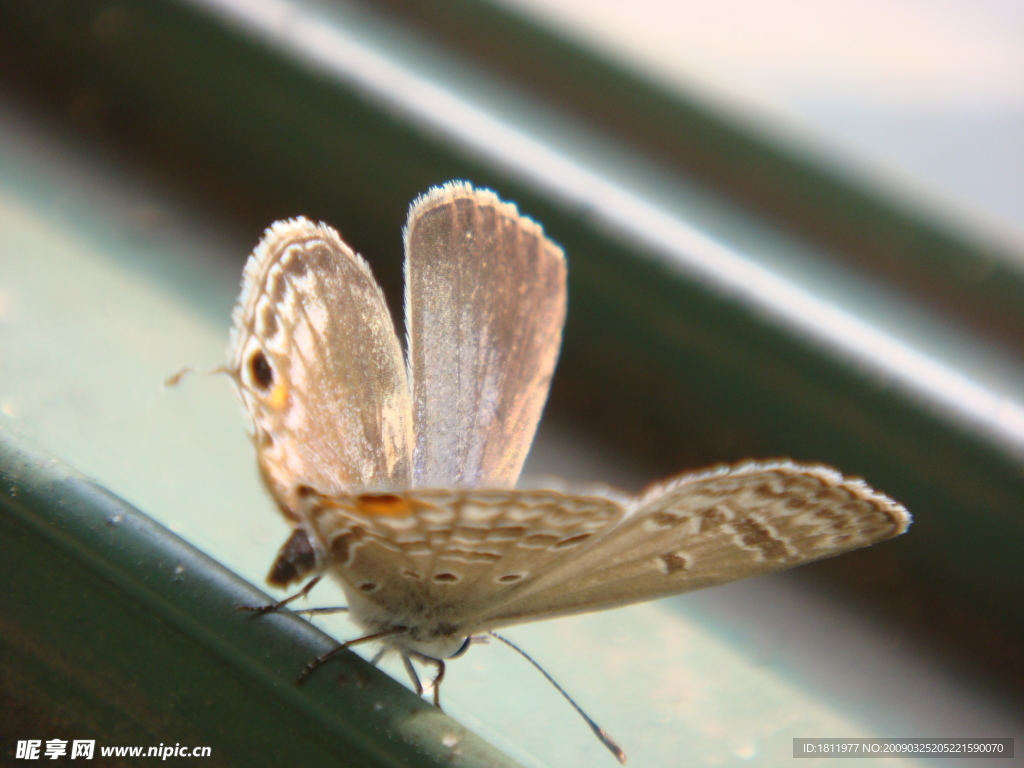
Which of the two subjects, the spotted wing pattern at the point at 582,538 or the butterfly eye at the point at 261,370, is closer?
the spotted wing pattern at the point at 582,538

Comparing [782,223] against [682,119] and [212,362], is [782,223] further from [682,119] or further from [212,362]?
[212,362]

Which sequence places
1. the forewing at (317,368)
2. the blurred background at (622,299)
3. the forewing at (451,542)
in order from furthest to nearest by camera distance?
the blurred background at (622,299), the forewing at (317,368), the forewing at (451,542)

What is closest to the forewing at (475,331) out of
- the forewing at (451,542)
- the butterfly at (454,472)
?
the butterfly at (454,472)

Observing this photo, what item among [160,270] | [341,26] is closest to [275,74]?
[341,26]

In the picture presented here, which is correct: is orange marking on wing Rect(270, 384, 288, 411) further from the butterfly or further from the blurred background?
the blurred background

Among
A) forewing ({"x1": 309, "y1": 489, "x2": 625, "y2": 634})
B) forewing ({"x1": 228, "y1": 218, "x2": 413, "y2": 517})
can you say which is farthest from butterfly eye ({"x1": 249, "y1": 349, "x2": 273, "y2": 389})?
forewing ({"x1": 309, "y1": 489, "x2": 625, "y2": 634})

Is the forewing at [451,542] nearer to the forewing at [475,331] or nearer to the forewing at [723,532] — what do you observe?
the forewing at [723,532]

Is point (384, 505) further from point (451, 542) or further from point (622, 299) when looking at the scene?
point (622, 299)
